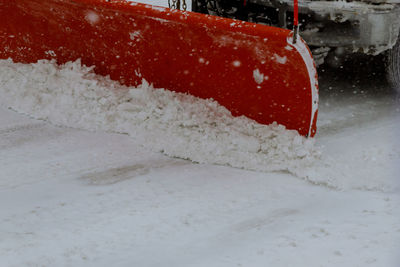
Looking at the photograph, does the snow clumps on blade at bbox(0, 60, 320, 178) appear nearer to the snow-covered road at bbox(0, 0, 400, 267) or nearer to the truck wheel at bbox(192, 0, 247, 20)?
the snow-covered road at bbox(0, 0, 400, 267)

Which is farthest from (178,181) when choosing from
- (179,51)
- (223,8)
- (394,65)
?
(394,65)

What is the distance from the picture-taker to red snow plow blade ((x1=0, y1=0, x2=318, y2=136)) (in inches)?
117

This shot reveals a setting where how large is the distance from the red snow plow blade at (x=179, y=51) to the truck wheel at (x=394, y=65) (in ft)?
4.41

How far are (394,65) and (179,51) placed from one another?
1.79 meters

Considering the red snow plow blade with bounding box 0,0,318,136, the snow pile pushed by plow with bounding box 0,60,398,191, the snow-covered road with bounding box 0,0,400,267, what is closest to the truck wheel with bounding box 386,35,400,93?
the snow-covered road with bounding box 0,0,400,267

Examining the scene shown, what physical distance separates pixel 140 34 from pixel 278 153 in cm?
121

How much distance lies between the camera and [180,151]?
3150mm

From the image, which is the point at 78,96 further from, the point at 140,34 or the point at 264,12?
the point at 264,12

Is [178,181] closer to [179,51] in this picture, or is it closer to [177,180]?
[177,180]

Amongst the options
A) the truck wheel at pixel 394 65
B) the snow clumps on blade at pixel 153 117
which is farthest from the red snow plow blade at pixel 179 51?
the truck wheel at pixel 394 65

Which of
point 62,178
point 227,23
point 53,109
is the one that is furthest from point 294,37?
point 53,109

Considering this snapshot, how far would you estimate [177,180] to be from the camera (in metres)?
2.84

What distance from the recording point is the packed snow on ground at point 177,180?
2.18 meters

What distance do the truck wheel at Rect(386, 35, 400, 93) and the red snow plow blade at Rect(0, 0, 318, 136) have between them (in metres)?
1.34
